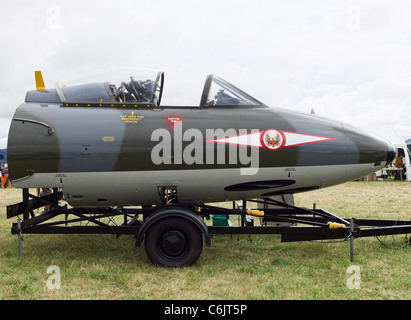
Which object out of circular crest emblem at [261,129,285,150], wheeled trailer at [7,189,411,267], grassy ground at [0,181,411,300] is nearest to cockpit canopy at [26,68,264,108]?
circular crest emblem at [261,129,285,150]

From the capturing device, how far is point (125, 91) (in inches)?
194

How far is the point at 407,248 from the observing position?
5430 millimetres

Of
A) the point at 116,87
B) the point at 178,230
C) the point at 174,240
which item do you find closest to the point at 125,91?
the point at 116,87

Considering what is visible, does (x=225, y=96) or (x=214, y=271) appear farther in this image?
(x=225, y=96)

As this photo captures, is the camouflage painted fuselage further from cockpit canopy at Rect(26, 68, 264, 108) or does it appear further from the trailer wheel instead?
the trailer wheel

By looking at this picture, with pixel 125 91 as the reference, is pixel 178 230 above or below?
below

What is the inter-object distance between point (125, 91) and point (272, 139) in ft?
7.91

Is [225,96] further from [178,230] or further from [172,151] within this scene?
[178,230]

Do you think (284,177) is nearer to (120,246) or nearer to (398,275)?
(398,275)

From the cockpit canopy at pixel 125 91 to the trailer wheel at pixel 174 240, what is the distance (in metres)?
1.81

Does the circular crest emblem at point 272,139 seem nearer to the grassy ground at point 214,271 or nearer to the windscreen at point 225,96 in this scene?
the windscreen at point 225,96

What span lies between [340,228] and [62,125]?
4435 millimetres

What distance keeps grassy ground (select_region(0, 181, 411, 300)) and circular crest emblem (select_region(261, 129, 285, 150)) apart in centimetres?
179

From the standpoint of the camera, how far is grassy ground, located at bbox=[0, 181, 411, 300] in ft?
Answer: 12.4
